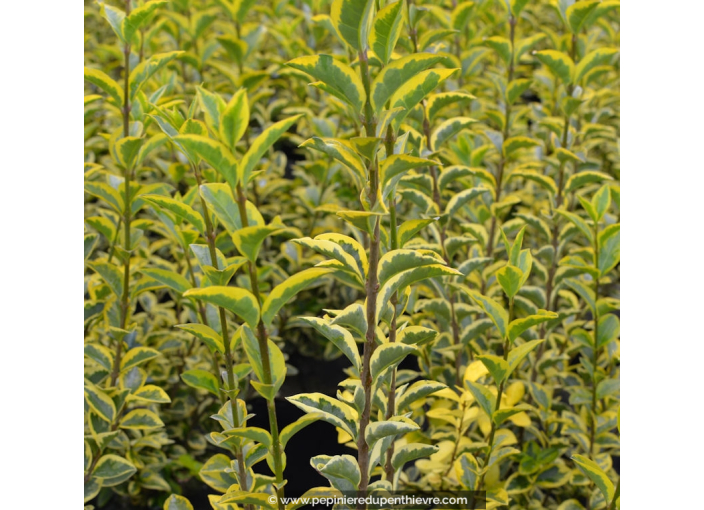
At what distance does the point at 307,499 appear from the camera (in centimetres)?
113

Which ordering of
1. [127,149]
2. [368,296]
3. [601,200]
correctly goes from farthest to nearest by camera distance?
[601,200] < [127,149] < [368,296]

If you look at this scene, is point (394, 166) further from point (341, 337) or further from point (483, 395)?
point (483, 395)

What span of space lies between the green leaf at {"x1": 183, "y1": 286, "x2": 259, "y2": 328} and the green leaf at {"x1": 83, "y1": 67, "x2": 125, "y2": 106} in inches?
31.7

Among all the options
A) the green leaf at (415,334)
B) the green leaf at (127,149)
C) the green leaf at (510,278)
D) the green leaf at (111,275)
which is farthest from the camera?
the green leaf at (111,275)

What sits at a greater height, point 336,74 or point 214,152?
point 336,74

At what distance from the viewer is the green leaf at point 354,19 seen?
2.86 ft

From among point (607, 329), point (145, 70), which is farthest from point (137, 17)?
point (607, 329)

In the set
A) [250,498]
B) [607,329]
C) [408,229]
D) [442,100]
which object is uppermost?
[442,100]

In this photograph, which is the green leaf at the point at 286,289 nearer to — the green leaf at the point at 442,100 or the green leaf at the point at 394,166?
the green leaf at the point at 394,166

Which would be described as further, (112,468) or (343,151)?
(112,468)

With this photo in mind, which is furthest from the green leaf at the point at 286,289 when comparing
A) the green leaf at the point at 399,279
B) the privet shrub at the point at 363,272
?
the green leaf at the point at 399,279

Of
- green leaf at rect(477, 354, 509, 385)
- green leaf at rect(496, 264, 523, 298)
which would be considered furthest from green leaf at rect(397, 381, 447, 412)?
green leaf at rect(496, 264, 523, 298)

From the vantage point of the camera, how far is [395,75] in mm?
927

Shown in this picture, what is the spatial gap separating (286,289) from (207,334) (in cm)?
20
